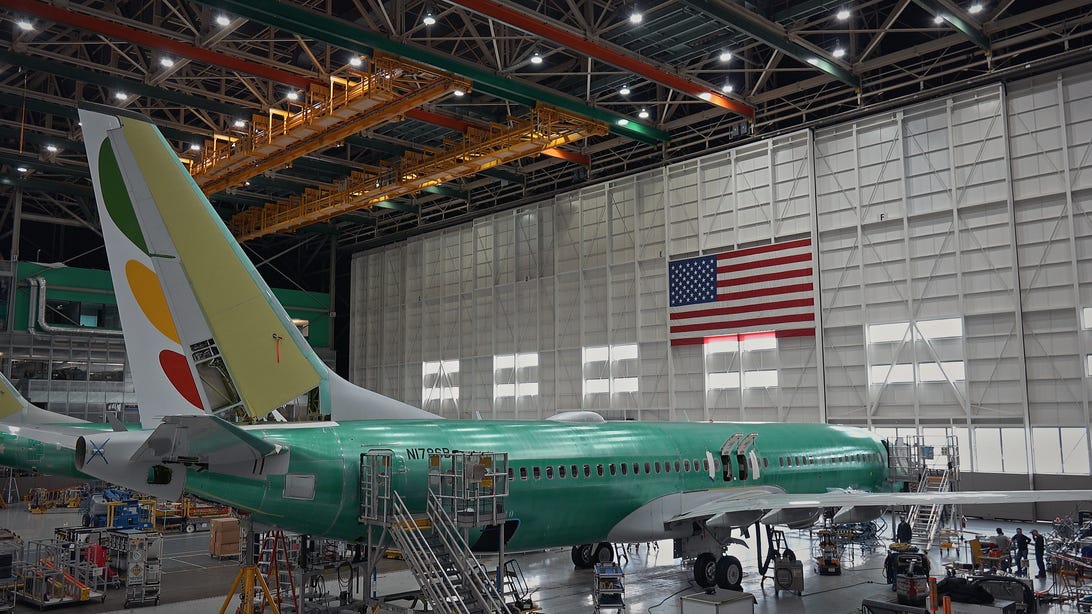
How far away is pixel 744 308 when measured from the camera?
38750mm

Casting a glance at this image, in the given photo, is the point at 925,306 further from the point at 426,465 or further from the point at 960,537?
the point at 426,465

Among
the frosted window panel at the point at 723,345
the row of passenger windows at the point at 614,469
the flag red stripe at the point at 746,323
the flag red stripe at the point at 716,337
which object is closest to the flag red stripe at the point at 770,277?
the flag red stripe at the point at 746,323

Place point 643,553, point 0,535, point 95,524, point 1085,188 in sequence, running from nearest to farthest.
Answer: point 0,535 → point 643,553 → point 1085,188 → point 95,524

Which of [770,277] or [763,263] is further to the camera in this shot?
[763,263]

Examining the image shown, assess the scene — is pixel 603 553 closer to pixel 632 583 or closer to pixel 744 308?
pixel 632 583

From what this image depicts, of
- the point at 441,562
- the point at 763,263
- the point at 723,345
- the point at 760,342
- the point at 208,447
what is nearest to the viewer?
the point at 208,447

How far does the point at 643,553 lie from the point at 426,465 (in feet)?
46.5

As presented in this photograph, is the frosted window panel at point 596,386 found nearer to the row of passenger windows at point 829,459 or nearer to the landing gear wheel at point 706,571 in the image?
the row of passenger windows at point 829,459

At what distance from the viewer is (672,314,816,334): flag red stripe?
3697cm

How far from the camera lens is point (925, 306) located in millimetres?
33719

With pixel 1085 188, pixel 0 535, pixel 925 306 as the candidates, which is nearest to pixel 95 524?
pixel 0 535

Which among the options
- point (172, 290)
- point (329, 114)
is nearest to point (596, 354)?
point (329, 114)

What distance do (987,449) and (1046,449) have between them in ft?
6.61

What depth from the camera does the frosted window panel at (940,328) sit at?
32906 mm
